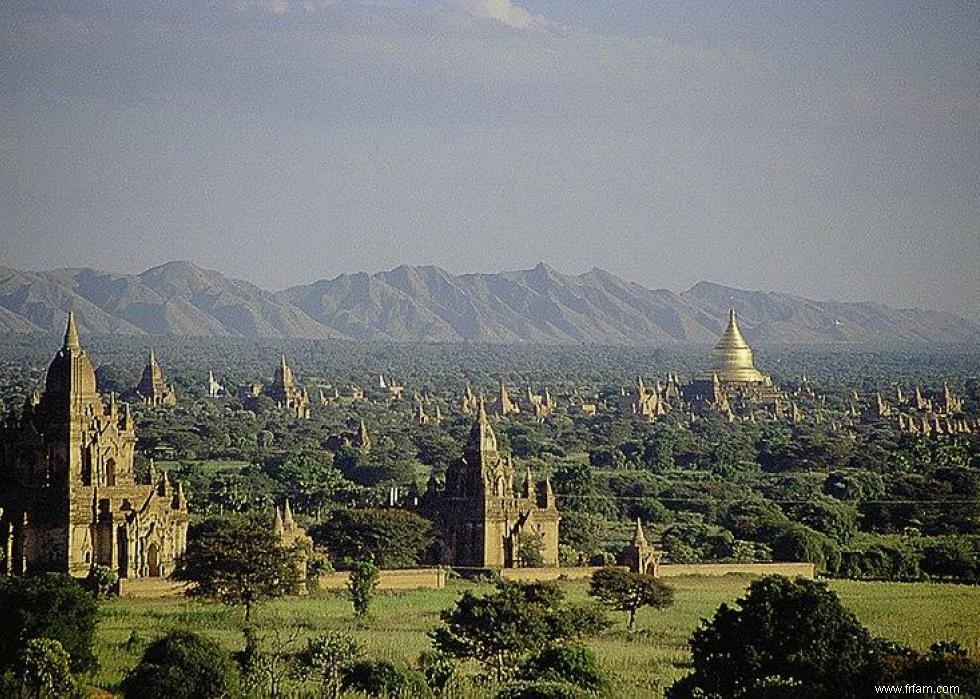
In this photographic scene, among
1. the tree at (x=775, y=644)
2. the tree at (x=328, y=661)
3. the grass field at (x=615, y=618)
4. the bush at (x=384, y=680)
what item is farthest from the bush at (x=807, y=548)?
the bush at (x=384, y=680)

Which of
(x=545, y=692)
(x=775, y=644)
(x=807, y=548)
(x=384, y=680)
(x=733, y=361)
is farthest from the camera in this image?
(x=733, y=361)

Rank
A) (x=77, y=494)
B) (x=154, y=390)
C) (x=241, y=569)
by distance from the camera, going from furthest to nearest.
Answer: (x=154, y=390)
(x=77, y=494)
(x=241, y=569)

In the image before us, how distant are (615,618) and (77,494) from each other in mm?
10037

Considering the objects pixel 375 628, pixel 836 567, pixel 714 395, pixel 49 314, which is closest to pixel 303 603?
pixel 375 628

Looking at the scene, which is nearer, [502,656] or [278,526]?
[502,656]

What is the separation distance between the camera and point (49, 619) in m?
26.7

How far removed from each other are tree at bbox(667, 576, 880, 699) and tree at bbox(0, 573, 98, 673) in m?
7.84

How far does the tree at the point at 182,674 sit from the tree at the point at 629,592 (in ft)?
34.8

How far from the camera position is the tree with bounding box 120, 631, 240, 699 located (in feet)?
76.0

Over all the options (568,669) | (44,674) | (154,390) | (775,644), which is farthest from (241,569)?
(154,390)

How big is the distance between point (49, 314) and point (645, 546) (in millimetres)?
93888

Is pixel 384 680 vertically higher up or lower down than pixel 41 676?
lower down

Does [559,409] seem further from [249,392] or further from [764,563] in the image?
[764,563]

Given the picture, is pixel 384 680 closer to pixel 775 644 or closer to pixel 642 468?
pixel 775 644
